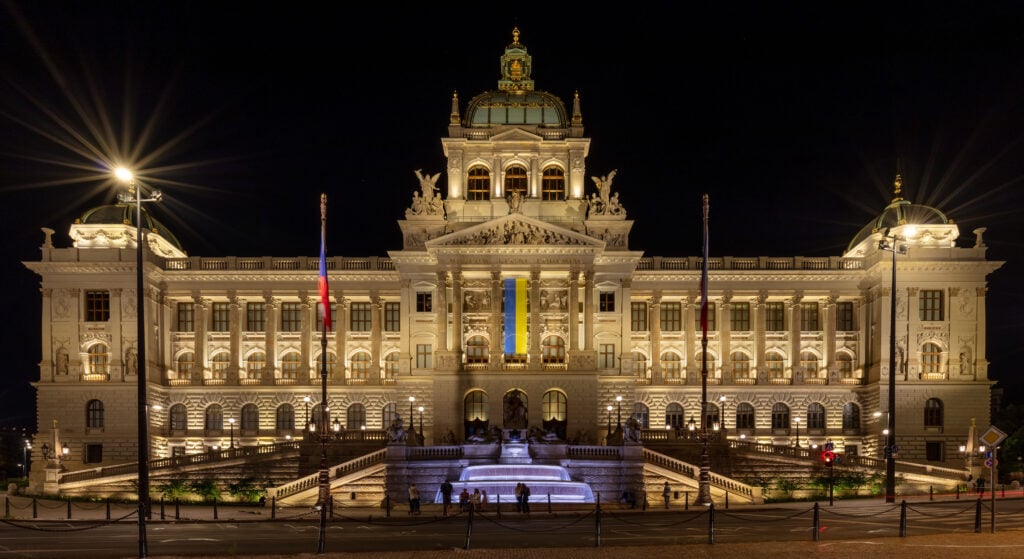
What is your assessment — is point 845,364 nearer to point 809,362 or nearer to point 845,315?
point 809,362

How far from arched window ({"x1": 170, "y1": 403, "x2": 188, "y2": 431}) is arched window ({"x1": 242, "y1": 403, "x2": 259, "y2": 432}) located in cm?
473

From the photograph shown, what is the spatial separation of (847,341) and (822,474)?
29.2 metres

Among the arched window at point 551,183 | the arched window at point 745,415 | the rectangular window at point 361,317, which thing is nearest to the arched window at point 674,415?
the arched window at point 745,415

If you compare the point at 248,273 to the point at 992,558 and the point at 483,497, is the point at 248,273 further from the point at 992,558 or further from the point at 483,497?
the point at 992,558

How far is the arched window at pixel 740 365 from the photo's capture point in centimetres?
→ 9531

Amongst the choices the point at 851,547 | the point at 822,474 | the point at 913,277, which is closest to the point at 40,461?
the point at 822,474

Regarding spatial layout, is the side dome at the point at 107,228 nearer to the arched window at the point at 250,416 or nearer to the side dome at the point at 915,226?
the arched window at the point at 250,416

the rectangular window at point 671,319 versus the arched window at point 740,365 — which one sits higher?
the rectangular window at point 671,319

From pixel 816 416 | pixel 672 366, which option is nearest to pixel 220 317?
pixel 672 366

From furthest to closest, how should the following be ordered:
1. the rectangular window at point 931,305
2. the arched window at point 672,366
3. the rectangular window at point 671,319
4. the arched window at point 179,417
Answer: the rectangular window at point 671,319, the arched window at point 672,366, the arched window at point 179,417, the rectangular window at point 931,305

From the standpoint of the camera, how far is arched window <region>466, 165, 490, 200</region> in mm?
93250

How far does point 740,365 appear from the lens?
95625 millimetres

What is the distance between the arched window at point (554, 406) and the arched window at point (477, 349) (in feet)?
19.6

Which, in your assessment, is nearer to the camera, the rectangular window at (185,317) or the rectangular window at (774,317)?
the rectangular window at (185,317)
